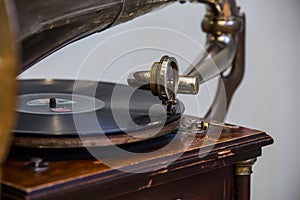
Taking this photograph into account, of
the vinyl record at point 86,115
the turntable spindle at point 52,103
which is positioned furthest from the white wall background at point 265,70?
the turntable spindle at point 52,103

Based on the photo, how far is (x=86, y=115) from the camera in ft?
3.00

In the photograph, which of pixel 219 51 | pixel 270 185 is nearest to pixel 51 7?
pixel 219 51

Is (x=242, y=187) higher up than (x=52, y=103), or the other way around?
(x=52, y=103)

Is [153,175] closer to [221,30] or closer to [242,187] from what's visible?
[242,187]

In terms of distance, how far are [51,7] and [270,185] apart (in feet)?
5.27

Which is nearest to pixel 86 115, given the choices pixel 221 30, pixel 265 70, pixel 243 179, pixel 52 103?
pixel 52 103

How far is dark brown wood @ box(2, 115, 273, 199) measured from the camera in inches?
28.7

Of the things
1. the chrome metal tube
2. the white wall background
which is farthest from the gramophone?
the white wall background

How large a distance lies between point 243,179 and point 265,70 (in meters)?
1.24

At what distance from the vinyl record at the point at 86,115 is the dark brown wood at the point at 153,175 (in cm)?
3

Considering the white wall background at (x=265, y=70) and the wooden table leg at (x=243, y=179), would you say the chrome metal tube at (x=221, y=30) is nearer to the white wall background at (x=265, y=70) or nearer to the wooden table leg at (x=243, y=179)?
the white wall background at (x=265, y=70)

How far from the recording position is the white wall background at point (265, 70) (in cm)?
178

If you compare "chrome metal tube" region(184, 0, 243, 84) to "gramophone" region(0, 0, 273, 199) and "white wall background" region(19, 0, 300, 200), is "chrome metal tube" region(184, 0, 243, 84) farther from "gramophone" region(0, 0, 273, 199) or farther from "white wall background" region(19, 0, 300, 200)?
"gramophone" region(0, 0, 273, 199)

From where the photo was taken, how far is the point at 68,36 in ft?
3.18
